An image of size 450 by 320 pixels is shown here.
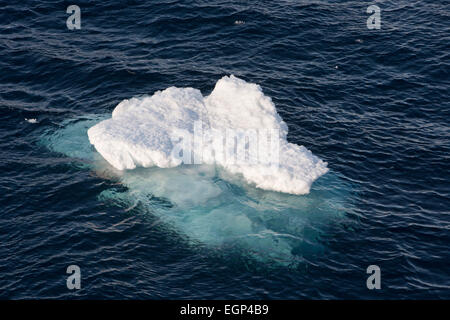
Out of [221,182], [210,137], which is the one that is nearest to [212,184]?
[221,182]

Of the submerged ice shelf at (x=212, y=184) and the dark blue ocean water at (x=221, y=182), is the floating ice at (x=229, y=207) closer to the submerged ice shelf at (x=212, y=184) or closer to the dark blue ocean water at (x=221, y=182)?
the submerged ice shelf at (x=212, y=184)

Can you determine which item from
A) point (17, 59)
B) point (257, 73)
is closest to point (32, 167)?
point (17, 59)

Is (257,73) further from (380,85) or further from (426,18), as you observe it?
(426,18)

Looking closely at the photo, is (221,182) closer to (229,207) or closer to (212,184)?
(212,184)

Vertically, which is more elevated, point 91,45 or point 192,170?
point 91,45

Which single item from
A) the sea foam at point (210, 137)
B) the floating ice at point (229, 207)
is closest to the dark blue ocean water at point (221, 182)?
the floating ice at point (229, 207)
